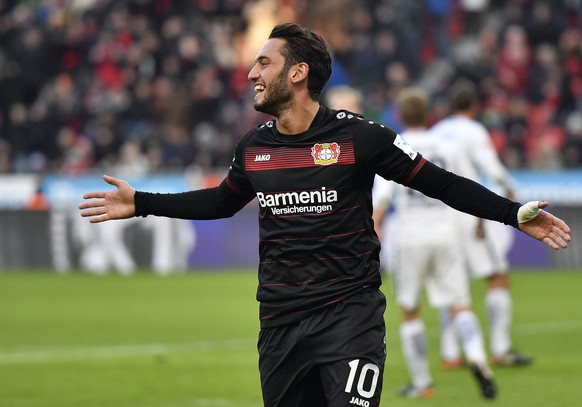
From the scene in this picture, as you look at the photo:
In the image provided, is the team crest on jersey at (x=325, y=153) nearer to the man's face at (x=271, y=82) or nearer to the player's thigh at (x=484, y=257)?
the man's face at (x=271, y=82)

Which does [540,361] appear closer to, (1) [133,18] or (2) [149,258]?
(2) [149,258]

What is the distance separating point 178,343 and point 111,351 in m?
0.89

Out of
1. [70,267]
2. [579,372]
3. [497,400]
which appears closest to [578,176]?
[70,267]

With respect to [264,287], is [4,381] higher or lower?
lower

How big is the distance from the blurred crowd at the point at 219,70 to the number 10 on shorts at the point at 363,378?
18.2 m

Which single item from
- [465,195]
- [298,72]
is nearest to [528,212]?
[465,195]

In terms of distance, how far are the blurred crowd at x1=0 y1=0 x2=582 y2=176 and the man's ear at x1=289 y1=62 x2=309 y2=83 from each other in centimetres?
1800

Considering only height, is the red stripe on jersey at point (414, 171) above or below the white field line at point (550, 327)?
above

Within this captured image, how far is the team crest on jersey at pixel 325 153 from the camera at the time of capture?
5.84 m

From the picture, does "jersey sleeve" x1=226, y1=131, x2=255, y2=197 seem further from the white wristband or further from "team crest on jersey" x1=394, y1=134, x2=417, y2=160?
the white wristband

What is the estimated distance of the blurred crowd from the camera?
25375 millimetres

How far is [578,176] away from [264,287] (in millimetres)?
16761

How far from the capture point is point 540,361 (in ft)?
40.8

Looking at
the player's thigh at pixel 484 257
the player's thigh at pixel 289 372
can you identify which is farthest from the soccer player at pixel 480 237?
the player's thigh at pixel 289 372
